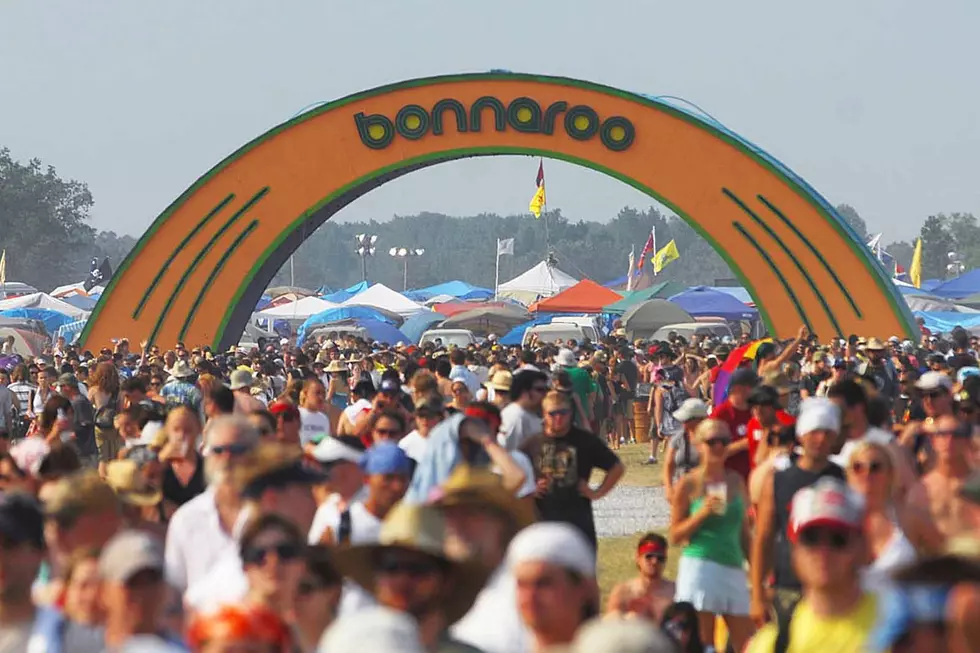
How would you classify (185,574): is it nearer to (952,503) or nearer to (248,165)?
(952,503)

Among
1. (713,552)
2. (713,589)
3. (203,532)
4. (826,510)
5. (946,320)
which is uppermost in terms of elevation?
(946,320)

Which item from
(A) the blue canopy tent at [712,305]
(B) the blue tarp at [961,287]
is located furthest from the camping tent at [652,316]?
(B) the blue tarp at [961,287]

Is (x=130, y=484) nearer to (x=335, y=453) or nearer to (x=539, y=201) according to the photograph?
(x=335, y=453)

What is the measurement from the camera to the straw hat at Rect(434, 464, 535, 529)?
19.3 ft

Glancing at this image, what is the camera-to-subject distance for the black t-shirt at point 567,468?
9.38m

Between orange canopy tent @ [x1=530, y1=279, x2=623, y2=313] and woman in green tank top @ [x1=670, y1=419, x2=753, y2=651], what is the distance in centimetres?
3594

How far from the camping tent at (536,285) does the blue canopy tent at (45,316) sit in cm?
2265

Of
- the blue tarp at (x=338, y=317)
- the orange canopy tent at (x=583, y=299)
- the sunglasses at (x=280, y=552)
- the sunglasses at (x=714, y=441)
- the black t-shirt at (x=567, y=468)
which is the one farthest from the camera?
the blue tarp at (x=338, y=317)

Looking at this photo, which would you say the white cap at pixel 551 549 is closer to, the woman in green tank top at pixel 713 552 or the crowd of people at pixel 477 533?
the crowd of people at pixel 477 533

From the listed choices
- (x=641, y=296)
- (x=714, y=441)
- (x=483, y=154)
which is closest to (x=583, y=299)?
(x=641, y=296)

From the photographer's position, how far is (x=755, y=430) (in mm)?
10555

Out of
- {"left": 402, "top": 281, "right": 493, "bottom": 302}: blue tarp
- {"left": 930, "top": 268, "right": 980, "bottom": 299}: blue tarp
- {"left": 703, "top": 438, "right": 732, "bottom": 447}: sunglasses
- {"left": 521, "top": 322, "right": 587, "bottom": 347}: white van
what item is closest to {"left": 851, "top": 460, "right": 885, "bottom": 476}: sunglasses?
{"left": 703, "top": 438, "right": 732, "bottom": 447}: sunglasses

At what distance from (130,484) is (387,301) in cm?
4931

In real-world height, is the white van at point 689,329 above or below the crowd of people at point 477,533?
above
